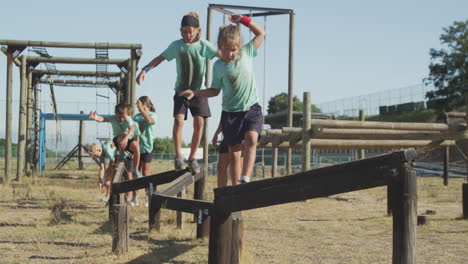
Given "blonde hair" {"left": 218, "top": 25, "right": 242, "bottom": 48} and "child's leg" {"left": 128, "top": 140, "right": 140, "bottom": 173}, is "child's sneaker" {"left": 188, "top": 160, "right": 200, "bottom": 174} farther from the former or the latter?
"child's leg" {"left": 128, "top": 140, "right": 140, "bottom": 173}

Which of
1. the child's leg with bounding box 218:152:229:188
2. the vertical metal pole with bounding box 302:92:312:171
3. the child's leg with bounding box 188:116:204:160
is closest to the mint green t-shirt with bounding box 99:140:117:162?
the vertical metal pole with bounding box 302:92:312:171

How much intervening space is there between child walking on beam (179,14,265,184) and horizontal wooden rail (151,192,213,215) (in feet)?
1.88

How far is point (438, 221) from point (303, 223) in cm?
190

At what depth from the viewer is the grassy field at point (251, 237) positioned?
Answer: 4.70 metres

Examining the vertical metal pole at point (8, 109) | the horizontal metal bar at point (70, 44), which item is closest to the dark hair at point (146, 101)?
the horizontal metal bar at point (70, 44)

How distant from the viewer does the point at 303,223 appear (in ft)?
24.4

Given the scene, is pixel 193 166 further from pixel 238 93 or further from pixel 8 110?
pixel 8 110

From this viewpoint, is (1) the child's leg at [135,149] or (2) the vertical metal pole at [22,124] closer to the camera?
(1) the child's leg at [135,149]

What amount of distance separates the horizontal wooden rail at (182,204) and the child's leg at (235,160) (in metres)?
0.61

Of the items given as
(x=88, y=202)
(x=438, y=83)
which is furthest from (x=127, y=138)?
(x=438, y=83)

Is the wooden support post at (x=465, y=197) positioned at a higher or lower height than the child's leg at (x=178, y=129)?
lower

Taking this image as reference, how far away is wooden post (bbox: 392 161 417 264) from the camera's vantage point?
107 inches

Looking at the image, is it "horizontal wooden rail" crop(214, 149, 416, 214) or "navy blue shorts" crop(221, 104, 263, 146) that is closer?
"horizontal wooden rail" crop(214, 149, 416, 214)

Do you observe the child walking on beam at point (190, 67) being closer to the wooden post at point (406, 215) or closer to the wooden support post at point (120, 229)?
the wooden support post at point (120, 229)
